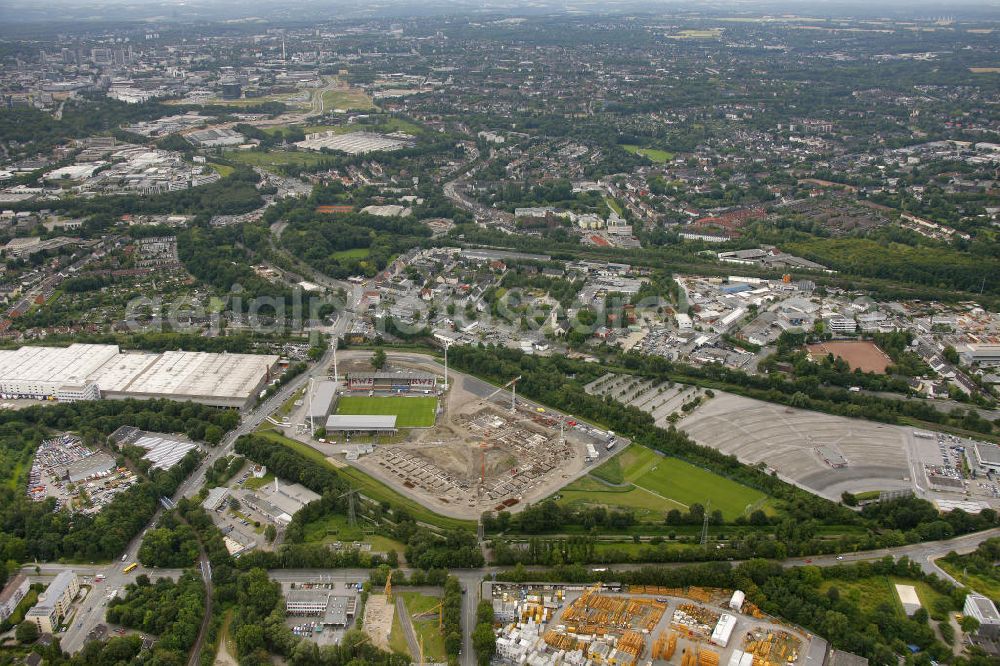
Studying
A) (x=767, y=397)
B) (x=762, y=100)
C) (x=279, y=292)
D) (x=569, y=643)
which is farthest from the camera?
(x=762, y=100)

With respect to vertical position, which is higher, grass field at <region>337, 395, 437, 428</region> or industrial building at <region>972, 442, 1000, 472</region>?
industrial building at <region>972, 442, 1000, 472</region>

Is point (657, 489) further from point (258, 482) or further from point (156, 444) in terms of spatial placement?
point (156, 444)

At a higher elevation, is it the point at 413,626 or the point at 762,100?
the point at 762,100

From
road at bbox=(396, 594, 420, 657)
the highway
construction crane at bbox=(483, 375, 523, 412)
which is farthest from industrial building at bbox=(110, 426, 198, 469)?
construction crane at bbox=(483, 375, 523, 412)

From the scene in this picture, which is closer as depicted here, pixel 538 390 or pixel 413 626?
pixel 413 626

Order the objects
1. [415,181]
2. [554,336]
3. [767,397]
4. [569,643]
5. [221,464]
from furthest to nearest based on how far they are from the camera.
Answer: [415,181]
[554,336]
[767,397]
[221,464]
[569,643]

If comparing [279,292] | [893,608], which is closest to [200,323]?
[279,292]

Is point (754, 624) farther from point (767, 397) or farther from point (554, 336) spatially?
point (554, 336)

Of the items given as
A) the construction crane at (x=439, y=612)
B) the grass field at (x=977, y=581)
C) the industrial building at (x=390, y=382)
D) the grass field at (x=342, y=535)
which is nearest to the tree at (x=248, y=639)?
the construction crane at (x=439, y=612)

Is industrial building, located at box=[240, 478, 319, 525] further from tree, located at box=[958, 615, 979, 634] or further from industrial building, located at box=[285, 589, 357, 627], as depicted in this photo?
tree, located at box=[958, 615, 979, 634]
